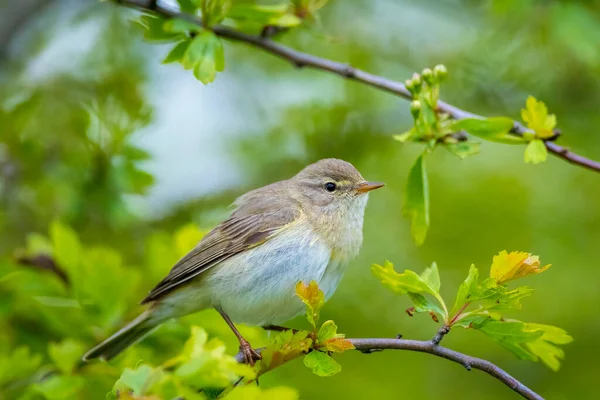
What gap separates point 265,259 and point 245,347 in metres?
0.45

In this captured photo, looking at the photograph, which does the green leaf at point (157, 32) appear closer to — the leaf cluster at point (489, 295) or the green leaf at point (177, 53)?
the green leaf at point (177, 53)

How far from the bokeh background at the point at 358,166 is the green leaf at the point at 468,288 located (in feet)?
5.55

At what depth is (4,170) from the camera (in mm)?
4863

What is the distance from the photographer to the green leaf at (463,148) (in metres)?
3.04

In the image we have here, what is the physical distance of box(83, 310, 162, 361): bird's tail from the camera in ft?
13.0

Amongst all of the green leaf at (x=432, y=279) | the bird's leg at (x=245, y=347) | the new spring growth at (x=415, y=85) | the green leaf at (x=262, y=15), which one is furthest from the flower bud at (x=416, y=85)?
the bird's leg at (x=245, y=347)

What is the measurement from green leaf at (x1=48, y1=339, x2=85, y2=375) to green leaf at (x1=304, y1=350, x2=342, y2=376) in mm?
1496

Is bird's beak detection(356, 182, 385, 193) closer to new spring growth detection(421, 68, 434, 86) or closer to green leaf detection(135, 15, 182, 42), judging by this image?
new spring growth detection(421, 68, 434, 86)

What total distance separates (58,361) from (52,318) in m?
0.44

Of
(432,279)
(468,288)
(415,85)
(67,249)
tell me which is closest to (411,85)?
(415,85)

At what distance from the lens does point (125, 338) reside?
4.08 metres

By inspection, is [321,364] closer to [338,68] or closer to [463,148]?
[463,148]

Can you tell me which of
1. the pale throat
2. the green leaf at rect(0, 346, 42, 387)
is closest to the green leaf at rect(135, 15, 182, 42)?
the pale throat

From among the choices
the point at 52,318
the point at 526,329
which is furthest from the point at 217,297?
the point at 526,329
